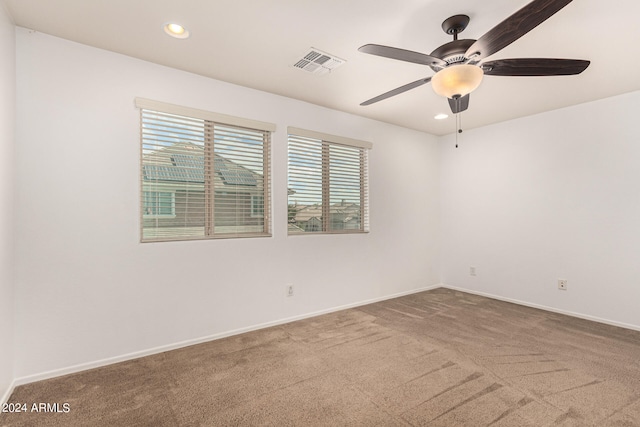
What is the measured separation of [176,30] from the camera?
216 cm

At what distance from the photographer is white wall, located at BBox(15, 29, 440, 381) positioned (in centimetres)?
216

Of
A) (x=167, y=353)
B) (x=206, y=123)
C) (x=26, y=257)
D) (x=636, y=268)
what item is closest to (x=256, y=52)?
(x=206, y=123)

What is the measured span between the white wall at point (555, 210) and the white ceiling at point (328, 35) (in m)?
0.62

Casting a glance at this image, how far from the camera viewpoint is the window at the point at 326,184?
350 cm

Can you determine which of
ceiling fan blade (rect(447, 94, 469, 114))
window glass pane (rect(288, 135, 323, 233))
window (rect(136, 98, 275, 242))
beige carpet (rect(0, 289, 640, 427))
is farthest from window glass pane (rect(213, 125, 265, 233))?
ceiling fan blade (rect(447, 94, 469, 114))

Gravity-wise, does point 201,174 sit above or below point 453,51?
below

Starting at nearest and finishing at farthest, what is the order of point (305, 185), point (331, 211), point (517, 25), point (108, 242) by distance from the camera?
point (517, 25)
point (108, 242)
point (305, 185)
point (331, 211)

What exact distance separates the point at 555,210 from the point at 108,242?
4.77 meters

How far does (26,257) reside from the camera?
6.98ft

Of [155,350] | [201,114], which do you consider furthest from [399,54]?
[155,350]

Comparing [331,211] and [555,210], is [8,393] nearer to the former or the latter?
[331,211]

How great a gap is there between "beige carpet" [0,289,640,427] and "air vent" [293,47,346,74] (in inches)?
97.1

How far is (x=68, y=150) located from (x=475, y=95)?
380 centimetres

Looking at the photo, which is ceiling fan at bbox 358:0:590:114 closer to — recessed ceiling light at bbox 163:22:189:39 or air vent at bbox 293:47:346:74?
air vent at bbox 293:47:346:74
